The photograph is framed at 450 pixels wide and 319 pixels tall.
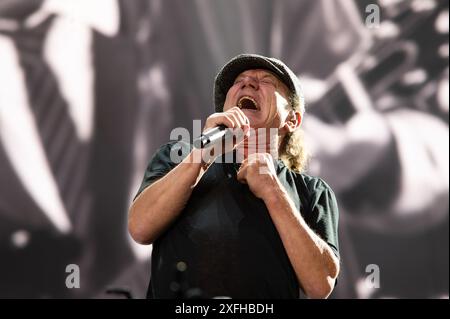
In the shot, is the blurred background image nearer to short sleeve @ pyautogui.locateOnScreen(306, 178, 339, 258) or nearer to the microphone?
short sleeve @ pyautogui.locateOnScreen(306, 178, 339, 258)

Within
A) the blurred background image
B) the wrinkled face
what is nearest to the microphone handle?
the wrinkled face

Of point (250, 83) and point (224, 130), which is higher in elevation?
point (250, 83)

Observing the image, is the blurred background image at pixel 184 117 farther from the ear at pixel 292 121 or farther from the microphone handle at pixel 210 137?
the microphone handle at pixel 210 137

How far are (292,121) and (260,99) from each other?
0.16 m

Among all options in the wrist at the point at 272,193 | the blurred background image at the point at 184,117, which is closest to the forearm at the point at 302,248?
the wrist at the point at 272,193

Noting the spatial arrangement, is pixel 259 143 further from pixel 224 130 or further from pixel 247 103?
pixel 224 130

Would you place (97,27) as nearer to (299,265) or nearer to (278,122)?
(278,122)

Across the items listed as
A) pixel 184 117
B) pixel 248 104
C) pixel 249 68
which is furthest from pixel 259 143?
pixel 184 117

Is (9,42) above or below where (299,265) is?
above

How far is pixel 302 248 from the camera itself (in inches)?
61.3

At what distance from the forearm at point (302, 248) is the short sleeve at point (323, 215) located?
0.08 metres

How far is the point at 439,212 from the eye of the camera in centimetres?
322
